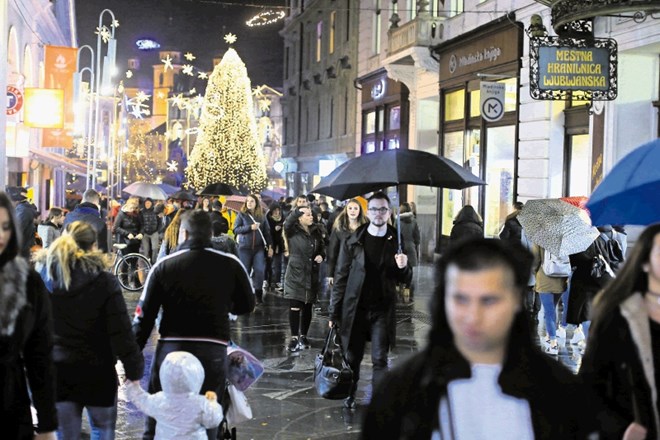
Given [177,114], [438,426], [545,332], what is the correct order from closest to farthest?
1. [438,426]
2. [545,332]
3. [177,114]

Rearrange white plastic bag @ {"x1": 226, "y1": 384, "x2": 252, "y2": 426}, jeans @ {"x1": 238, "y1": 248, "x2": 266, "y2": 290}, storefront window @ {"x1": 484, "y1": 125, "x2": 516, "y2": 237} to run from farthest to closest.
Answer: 1. storefront window @ {"x1": 484, "y1": 125, "x2": 516, "y2": 237}
2. jeans @ {"x1": 238, "y1": 248, "x2": 266, "y2": 290}
3. white plastic bag @ {"x1": 226, "y1": 384, "x2": 252, "y2": 426}

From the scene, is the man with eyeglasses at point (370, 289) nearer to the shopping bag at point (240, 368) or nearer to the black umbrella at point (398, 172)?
the black umbrella at point (398, 172)

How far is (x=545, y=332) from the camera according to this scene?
12203 millimetres

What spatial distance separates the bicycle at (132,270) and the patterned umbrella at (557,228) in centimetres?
1005

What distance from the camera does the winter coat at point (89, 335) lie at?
210 inches

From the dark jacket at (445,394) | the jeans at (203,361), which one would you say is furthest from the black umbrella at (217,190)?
the dark jacket at (445,394)

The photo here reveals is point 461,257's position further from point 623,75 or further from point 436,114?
point 436,114

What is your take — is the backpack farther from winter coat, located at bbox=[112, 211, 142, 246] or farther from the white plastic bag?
winter coat, located at bbox=[112, 211, 142, 246]

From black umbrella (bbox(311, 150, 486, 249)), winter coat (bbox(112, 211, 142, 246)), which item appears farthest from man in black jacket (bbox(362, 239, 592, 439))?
winter coat (bbox(112, 211, 142, 246))

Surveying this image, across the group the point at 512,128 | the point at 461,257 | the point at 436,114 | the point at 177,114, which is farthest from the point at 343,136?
the point at 177,114

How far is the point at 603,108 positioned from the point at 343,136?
22.9 meters

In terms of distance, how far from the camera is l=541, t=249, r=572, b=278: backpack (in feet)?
37.2

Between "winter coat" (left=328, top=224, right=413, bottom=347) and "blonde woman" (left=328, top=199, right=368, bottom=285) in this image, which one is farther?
"blonde woman" (left=328, top=199, right=368, bottom=285)

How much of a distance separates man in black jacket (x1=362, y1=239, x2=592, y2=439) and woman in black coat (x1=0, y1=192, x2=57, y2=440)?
1746mm
